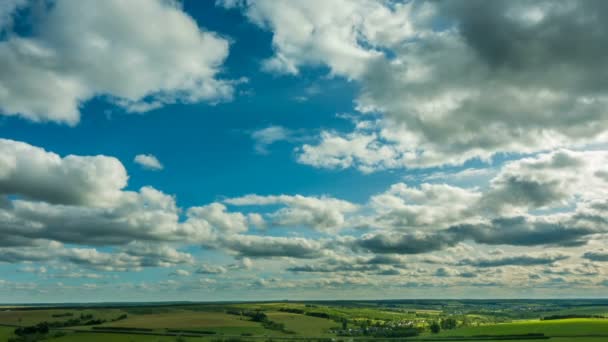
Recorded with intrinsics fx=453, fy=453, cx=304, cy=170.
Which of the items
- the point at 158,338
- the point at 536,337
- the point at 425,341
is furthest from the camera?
the point at 425,341

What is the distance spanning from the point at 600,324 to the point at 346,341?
346 feet

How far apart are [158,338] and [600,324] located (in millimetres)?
183592

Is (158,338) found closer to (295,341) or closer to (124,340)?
(124,340)

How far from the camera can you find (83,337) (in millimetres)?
190500

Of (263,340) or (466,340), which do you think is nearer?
(466,340)

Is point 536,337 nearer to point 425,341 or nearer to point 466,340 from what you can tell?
point 466,340

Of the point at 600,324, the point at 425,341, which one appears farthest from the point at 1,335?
the point at 600,324

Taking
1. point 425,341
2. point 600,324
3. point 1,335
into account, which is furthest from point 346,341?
point 1,335

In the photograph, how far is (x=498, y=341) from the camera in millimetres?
175250

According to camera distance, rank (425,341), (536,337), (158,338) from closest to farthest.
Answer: (536,337), (158,338), (425,341)

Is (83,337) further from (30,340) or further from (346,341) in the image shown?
(346,341)

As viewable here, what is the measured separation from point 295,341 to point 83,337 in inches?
3528

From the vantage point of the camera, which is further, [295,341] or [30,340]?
[295,341]

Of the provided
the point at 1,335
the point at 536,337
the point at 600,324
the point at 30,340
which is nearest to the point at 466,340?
the point at 536,337
